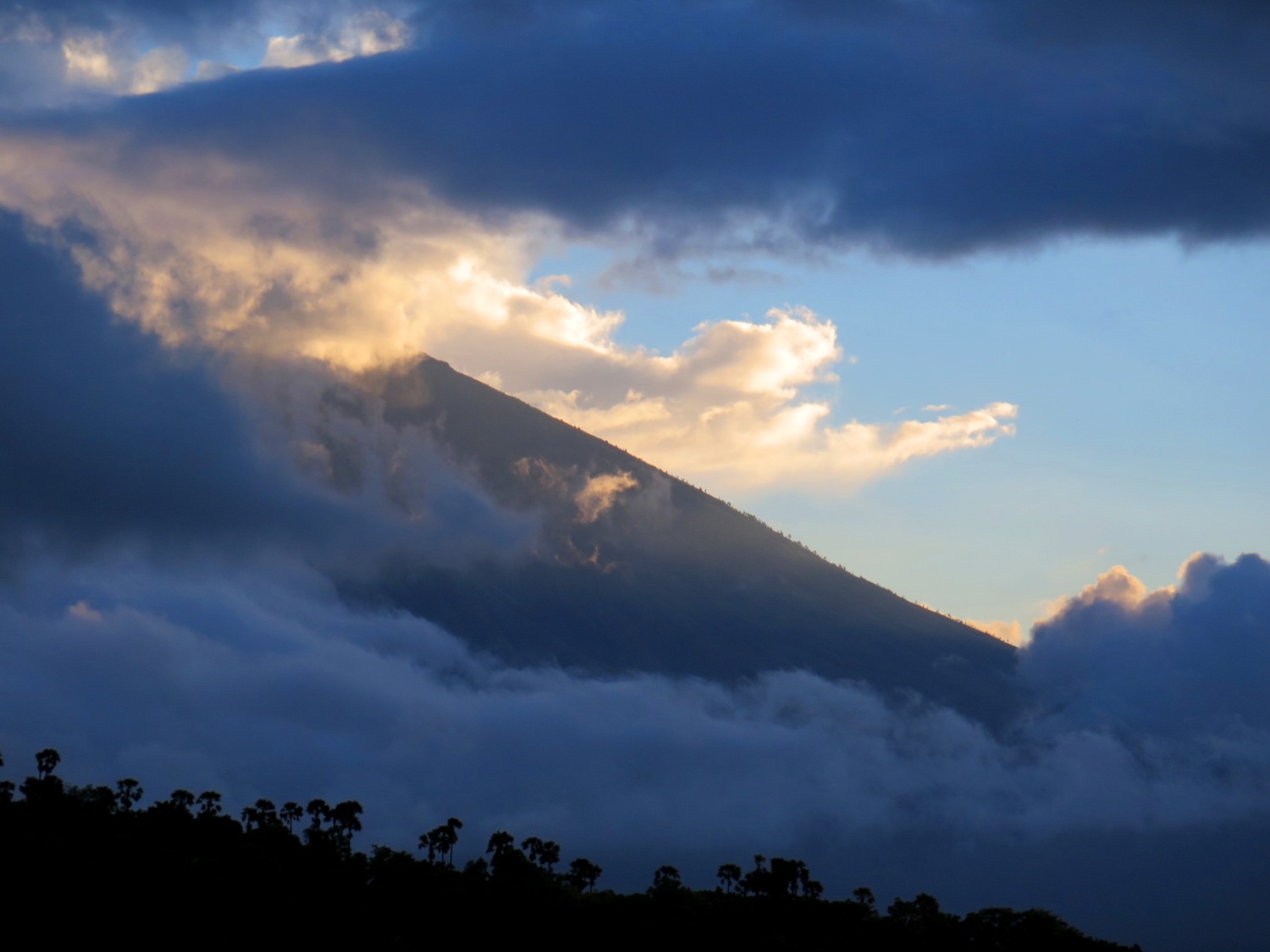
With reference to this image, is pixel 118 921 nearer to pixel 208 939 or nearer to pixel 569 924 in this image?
pixel 208 939

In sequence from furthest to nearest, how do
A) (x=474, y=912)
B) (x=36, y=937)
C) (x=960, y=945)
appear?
(x=960, y=945)
(x=474, y=912)
(x=36, y=937)

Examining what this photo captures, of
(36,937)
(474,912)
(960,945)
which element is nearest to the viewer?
(36,937)

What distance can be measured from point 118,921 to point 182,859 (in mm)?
27418

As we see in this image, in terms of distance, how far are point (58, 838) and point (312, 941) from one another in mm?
49015

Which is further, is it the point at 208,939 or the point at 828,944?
the point at 828,944

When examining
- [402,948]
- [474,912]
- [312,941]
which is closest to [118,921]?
[312,941]

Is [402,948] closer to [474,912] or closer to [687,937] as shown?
[474,912]

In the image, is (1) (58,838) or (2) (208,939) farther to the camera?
(1) (58,838)

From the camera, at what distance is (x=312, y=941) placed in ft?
542

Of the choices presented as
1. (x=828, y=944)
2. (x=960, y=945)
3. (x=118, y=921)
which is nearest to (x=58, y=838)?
(x=118, y=921)

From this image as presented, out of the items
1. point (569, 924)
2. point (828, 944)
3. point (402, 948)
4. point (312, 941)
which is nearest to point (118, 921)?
point (312, 941)

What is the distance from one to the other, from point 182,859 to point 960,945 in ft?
364

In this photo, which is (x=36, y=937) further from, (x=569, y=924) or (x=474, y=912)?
(x=569, y=924)

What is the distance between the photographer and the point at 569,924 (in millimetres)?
187625
